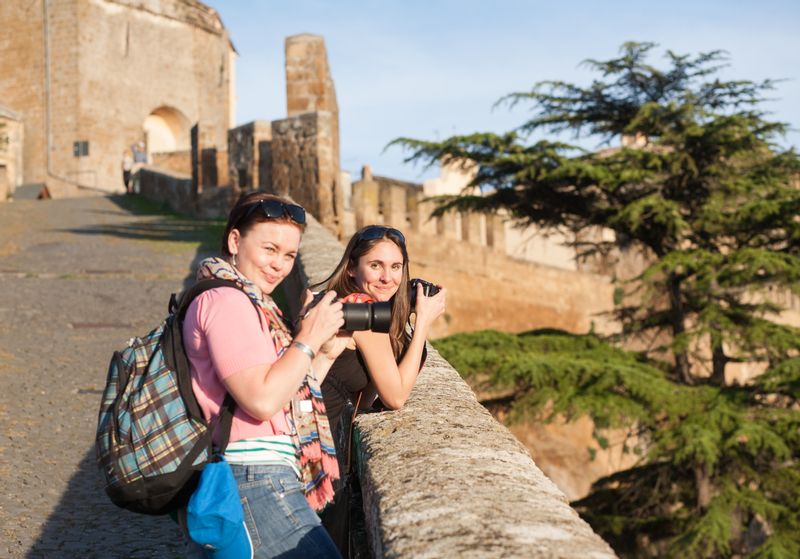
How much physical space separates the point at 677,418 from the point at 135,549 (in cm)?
939

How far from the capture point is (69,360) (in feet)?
23.4

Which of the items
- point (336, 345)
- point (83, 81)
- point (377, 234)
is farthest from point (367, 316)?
point (83, 81)

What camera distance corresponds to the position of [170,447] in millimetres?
2477

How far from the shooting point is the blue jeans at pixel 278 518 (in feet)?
7.98

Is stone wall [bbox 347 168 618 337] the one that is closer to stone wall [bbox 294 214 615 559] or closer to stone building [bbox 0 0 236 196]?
stone building [bbox 0 0 236 196]

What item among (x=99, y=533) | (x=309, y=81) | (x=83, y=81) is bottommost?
(x=99, y=533)

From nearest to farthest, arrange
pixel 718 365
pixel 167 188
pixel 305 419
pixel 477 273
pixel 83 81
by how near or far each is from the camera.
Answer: pixel 305 419, pixel 718 365, pixel 167 188, pixel 477 273, pixel 83 81

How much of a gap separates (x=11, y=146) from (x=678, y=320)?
2370cm

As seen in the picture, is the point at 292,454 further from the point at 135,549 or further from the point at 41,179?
the point at 41,179

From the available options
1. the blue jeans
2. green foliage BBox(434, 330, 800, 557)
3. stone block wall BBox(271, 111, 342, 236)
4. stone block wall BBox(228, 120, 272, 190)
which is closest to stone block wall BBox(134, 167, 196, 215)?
stone block wall BBox(228, 120, 272, 190)

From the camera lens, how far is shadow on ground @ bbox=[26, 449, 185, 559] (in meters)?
3.77

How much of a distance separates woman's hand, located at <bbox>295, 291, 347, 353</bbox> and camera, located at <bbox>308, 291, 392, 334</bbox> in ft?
0.46

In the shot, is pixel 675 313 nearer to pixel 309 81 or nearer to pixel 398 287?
pixel 309 81

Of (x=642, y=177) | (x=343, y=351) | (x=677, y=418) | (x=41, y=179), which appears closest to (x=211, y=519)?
(x=343, y=351)
